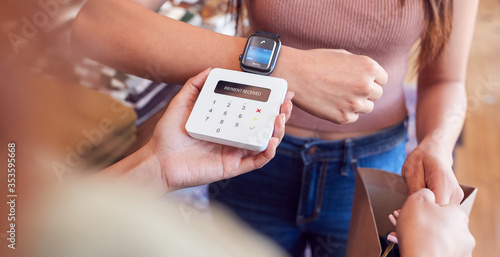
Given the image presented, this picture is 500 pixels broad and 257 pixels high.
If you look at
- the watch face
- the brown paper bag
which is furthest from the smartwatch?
the brown paper bag

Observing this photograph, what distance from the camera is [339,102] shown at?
49 cm

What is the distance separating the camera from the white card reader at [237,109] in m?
0.46

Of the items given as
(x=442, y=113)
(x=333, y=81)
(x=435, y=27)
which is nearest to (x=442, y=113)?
(x=442, y=113)

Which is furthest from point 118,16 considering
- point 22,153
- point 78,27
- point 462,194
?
point 462,194

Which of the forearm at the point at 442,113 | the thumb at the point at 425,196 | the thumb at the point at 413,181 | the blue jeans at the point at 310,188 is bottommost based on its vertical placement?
the blue jeans at the point at 310,188

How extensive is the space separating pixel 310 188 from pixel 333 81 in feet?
0.89

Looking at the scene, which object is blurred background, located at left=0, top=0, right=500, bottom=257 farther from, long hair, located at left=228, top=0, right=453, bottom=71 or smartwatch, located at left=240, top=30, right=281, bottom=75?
long hair, located at left=228, top=0, right=453, bottom=71

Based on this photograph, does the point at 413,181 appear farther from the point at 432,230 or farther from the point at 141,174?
the point at 141,174

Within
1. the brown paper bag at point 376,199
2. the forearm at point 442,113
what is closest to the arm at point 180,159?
the brown paper bag at point 376,199

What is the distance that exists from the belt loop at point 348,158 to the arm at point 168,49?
0.17m

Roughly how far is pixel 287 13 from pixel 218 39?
14cm

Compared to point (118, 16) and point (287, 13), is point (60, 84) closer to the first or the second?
point (118, 16)

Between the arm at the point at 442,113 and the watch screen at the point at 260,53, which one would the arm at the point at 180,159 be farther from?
the arm at the point at 442,113

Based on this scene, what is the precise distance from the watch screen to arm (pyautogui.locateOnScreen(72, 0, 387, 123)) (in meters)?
0.02
